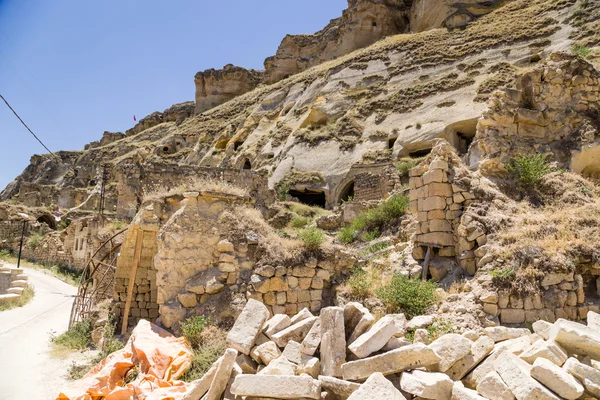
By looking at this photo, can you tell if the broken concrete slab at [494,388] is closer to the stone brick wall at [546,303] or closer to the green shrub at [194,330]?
the stone brick wall at [546,303]

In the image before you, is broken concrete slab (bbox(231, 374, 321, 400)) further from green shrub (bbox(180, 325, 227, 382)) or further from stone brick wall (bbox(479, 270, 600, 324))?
stone brick wall (bbox(479, 270, 600, 324))

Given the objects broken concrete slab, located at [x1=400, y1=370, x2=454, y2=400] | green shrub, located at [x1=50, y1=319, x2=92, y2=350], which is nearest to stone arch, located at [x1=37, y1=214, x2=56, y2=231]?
green shrub, located at [x1=50, y1=319, x2=92, y2=350]

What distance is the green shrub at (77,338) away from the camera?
26.7ft

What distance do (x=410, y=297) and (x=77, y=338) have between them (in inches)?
269

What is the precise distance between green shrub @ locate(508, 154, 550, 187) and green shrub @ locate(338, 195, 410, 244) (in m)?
3.14

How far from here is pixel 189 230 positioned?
689 centimetres

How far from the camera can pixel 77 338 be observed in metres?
8.39

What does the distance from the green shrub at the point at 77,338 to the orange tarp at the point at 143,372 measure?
2.71 meters


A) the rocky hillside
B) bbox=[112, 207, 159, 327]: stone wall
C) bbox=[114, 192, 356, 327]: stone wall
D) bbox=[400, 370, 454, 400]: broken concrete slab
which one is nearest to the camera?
bbox=[400, 370, 454, 400]: broken concrete slab

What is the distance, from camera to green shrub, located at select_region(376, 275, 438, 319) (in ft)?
20.3

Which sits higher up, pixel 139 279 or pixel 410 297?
pixel 410 297

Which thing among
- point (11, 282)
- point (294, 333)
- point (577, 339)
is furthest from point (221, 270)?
point (11, 282)

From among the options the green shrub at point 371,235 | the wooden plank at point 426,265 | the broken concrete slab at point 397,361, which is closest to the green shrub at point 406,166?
Result: the green shrub at point 371,235

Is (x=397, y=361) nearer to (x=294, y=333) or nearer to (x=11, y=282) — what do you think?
(x=294, y=333)
